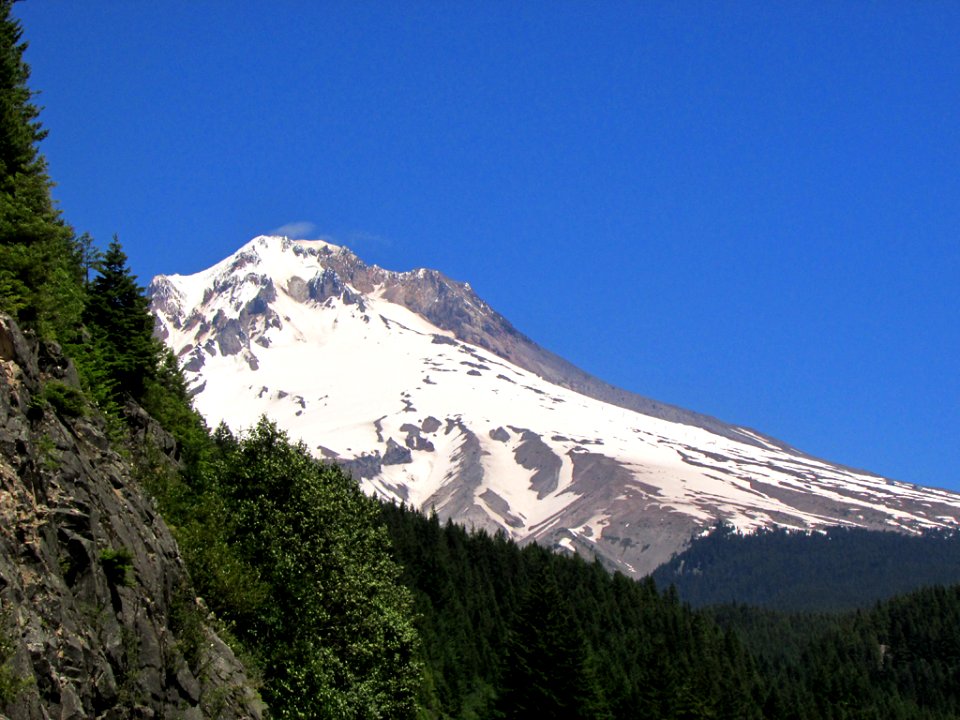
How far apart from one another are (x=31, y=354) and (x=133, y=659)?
26.2 ft

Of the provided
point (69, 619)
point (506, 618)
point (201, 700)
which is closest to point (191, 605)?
point (201, 700)

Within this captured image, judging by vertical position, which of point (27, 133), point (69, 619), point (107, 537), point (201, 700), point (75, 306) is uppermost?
point (27, 133)

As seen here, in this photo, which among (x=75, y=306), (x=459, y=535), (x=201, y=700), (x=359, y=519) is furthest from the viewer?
(x=459, y=535)

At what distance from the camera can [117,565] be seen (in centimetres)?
2738

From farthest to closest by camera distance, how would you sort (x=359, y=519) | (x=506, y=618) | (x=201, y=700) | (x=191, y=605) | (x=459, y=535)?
(x=459, y=535) → (x=506, y=618) → (x=359, y=519) → (x=191, y=605) → (x=201, y=700)

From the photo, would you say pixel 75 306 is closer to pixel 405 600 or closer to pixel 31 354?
pixel 31 354

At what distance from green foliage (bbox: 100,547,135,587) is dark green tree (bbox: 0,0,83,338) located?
660 centimetres

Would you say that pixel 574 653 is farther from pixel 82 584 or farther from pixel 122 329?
pixel 82 584

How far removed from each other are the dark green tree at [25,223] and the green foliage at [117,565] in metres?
6.60

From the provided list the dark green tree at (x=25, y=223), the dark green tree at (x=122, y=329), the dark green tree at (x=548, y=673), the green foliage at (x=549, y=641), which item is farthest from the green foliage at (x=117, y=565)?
the dark green tree at (x=548, y=673)

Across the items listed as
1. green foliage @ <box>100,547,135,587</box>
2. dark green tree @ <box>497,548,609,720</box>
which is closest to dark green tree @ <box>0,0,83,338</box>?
green foliage @ <box>100,547,135,587</box>

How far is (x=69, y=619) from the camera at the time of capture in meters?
24.4

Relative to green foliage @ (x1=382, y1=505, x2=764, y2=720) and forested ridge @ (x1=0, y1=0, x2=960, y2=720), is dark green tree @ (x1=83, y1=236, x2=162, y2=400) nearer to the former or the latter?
forested ridge @ (x1=0, y1=0, x2=960, y2=720)

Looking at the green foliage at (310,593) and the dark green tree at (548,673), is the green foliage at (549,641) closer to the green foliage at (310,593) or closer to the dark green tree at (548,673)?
the dark green tree at (548,673)
